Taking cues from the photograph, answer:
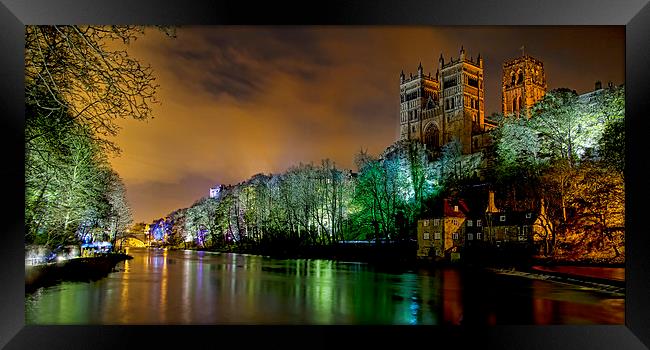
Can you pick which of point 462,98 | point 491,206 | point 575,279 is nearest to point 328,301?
point 575,279

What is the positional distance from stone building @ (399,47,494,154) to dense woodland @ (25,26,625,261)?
37cm

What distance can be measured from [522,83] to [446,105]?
426cm

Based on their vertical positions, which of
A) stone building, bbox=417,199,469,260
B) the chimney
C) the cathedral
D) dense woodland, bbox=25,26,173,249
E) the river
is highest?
the cathedral

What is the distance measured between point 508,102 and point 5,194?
10.3 metres

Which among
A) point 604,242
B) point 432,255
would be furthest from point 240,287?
point 604,242

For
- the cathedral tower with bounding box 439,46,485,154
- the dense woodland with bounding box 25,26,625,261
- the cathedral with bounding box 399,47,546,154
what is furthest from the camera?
the cathedral tower with bounding box 439,46,485,154

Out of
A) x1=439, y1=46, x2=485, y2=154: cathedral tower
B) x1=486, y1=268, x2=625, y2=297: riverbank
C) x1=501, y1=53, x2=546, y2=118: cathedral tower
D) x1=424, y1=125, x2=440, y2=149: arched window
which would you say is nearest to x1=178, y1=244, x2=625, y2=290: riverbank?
x1=486, y1=268, x2=625, y2=297: riverbank

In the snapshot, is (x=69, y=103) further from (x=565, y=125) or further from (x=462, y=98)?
(x=462, y=98)

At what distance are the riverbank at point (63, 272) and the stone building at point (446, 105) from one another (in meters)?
6.35

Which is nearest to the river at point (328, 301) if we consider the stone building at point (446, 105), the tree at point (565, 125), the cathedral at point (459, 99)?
the tree at point (565, 125)

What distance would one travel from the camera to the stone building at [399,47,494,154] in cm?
999

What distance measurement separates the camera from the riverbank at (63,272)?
824cm

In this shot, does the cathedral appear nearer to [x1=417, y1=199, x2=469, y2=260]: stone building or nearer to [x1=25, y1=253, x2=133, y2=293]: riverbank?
[x1=417, y1=199, x2=469, y2=260]: stone building

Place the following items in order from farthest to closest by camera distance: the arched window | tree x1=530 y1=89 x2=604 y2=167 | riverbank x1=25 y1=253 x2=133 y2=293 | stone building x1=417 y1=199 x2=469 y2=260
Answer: the arched window → stone building x1=417 y1=199 x2=469 y2=260 → tree x1=530 y1=89 x2=604 y2=167 → riverbank x1=25 y1=253 x2=133 y2=293
